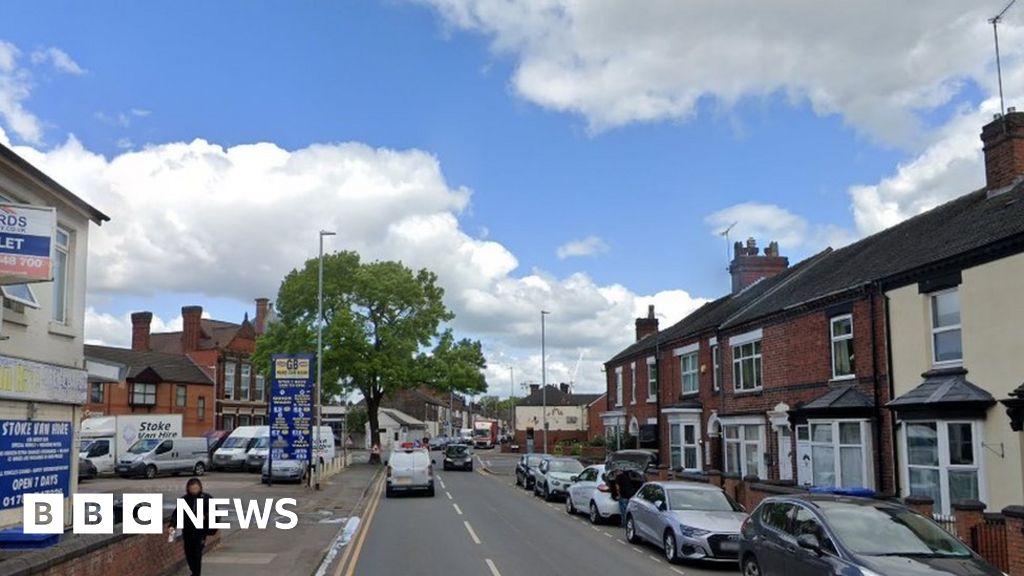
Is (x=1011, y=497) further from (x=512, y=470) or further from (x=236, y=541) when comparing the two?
(x=512, y=470)

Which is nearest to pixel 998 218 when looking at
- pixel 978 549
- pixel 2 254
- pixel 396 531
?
pixel 978 549

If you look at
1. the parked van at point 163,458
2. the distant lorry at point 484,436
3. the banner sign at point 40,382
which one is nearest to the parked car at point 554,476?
the banner sign at point 40,382

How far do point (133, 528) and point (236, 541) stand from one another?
5.70 m

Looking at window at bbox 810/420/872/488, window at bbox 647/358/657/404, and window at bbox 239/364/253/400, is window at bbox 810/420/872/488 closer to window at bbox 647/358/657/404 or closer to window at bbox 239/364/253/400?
window at bbox 647/358/657/404

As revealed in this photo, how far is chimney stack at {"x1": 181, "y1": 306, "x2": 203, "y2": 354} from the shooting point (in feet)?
205

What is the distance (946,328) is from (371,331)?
1470 inches

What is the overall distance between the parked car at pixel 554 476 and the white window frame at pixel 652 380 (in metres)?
7.17

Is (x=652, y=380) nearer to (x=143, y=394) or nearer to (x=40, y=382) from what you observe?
(x=40, y=382)

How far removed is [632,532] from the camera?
18312 millimetres

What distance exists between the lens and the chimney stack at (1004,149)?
766 inches

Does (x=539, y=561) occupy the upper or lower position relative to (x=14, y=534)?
lower

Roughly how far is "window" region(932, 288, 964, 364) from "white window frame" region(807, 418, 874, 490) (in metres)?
2.80

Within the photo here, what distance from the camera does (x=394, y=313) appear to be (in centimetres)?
5134

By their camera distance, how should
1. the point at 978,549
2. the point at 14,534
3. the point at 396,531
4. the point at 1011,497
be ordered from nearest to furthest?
1. the point at 14,534
2. the point at 978,549
3. the point at 1011,497
4. the point at 396,531
